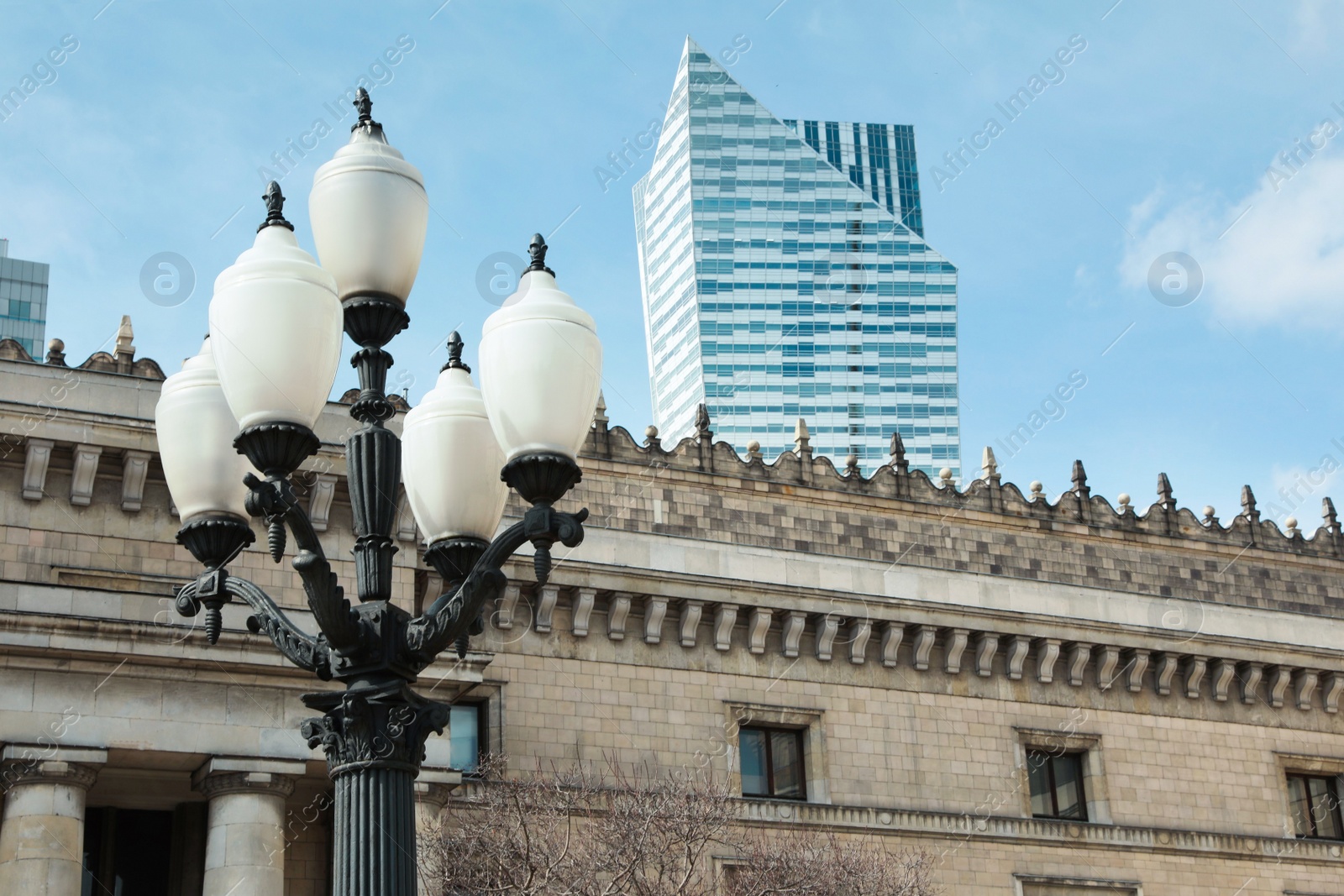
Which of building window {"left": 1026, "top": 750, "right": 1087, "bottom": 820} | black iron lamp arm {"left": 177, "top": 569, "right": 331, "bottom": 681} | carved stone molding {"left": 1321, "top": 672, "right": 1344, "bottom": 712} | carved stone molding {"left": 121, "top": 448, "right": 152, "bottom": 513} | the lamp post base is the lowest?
the lamp post base

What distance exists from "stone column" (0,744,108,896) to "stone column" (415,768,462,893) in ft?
11.7

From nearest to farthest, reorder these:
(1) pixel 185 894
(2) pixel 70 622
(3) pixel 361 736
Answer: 1. (3) pixel 361 736
2. (2) pixel 70 622
3. (1) pixel 185 894

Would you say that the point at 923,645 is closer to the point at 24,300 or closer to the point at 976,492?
the point at 976,492

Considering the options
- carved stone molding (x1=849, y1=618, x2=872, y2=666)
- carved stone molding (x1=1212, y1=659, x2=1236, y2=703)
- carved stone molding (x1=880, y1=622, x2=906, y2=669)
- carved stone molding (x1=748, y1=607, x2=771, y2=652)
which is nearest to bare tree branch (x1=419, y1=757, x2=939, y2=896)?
carved stone molding (x1=748, y1=607, x2=771, y2=652)

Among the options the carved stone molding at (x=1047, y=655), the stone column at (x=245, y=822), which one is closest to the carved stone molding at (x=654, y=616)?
the carved stone molding at (x=1047, y=655)

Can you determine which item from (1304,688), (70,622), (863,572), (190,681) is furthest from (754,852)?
(1304,688)

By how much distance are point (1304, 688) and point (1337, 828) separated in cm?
248

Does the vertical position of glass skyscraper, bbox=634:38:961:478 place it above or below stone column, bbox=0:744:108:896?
above

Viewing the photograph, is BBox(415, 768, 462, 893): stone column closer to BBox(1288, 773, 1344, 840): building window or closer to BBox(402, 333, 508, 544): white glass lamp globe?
BBox(402, 333, 508, 544): white glass lamp globe

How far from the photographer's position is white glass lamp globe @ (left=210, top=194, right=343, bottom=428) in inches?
321

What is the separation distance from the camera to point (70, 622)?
17.6 meters

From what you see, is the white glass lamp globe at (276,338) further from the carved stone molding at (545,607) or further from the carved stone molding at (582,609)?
the carved stone molding at (582,609)

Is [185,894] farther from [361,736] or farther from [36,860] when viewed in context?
[361,736]

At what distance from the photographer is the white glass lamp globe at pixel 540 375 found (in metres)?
8.36
